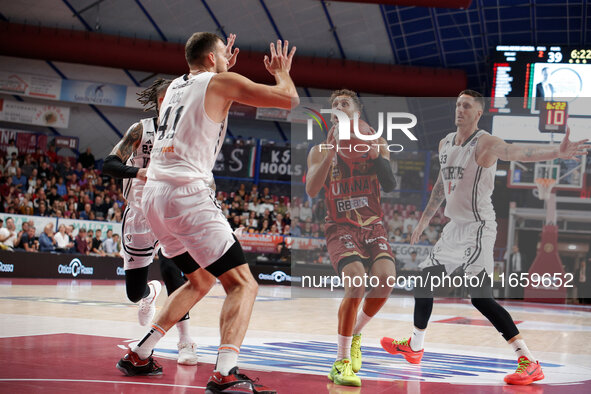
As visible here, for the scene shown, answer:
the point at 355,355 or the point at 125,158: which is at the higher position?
the point at 125,158

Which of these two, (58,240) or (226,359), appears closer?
(226,359)

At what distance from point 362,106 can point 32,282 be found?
399 inches

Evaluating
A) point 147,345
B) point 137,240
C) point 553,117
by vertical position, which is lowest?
point 147,345

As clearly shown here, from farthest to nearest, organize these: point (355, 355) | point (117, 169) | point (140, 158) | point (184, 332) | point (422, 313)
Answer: point (422, 313), point (140, 158), point (184, 332), point (355, 355), point (117, 169)

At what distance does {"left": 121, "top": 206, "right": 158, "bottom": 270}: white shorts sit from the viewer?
17.0 ft

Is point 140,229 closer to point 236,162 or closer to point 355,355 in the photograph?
point 355,355

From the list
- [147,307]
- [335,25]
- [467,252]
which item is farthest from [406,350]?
[335,25]

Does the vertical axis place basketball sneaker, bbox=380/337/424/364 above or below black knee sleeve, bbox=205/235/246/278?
below

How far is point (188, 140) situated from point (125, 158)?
1.30m

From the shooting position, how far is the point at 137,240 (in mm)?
5188

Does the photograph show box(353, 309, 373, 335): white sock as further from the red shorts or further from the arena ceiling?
the arena ceiling

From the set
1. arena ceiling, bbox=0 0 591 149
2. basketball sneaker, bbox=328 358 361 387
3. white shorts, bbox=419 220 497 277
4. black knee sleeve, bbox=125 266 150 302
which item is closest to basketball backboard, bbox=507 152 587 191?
white shorts, bbox=419 220 497 277

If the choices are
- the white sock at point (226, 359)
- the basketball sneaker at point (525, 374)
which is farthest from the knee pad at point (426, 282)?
the white sock at point (226, 359)

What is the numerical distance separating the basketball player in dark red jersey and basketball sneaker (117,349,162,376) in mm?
1416
